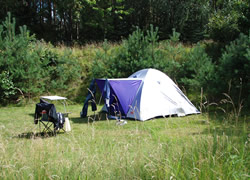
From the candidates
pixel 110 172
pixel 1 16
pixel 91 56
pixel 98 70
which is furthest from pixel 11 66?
pixel 1 16

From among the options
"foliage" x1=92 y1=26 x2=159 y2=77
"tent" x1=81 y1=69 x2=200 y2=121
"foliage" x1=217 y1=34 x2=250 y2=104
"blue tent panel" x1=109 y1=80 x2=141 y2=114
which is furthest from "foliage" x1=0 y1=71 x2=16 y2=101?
"foliage" x1=217 y1=34 x2=250 y2=104

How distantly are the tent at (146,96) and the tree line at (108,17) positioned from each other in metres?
12.2

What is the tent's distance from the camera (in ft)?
24.8

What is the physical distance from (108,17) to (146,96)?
15.2 metres

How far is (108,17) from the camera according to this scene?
21266 millimetres

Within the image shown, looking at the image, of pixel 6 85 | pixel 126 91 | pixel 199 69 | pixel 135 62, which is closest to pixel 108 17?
pixel 135 62

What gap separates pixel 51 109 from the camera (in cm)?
541

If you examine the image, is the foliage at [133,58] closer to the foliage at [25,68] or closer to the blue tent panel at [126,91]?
the foliage at [25,68]

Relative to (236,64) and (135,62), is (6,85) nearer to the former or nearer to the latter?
(135,62)

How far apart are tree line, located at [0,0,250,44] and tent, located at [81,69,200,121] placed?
12160 millimetres

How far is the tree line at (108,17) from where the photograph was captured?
66.9 feet

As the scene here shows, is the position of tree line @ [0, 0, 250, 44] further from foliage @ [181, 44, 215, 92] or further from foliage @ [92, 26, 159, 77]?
foliage @ [181, 44, 215, 92]

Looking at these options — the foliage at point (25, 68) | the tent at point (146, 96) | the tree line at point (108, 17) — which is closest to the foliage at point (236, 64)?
the tent at point (146, 96)

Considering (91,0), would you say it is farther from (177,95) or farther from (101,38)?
(177,95)
